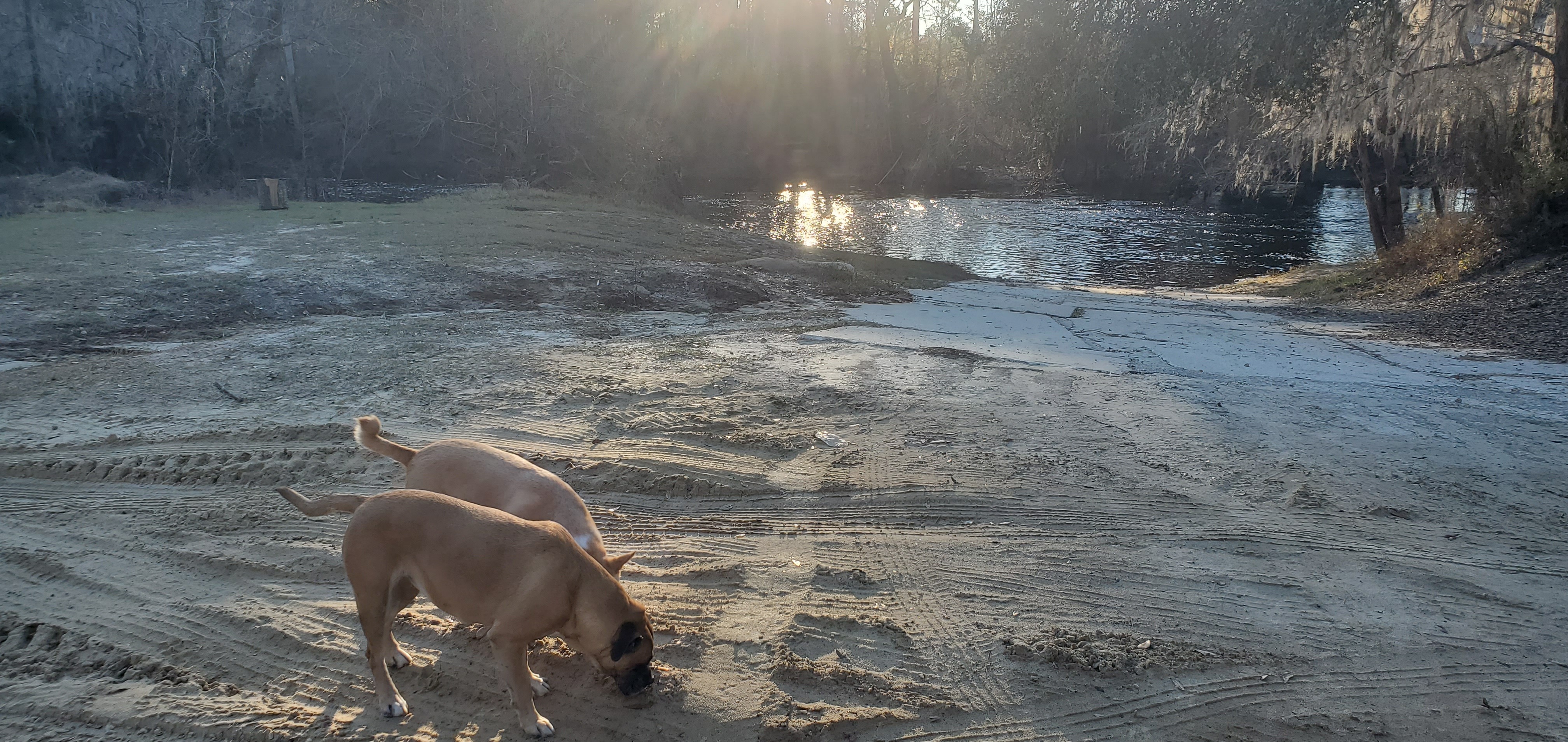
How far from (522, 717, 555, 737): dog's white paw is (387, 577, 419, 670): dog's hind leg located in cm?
69

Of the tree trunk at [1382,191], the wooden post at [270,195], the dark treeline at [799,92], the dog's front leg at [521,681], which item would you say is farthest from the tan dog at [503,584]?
the tree trunk at [1382,191]

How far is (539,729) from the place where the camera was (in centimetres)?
349

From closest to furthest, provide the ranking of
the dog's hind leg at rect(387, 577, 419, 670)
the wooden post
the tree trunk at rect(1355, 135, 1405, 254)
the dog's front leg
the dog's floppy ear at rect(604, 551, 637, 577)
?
the dog's front leg
the dog's hind leg at rect(387, 577, 419, 670)
the dog's floppy ear at rect(604, 551, 637, 577)
the tree trunk at rect(1355, 135, 1405, 254)
the wooden post

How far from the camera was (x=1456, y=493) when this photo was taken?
18.8ft

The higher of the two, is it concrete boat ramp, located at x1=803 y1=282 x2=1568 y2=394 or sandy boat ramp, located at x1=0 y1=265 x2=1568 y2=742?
concrete boat ramp, located at x1=803 y1=282 x2=1568 y2=394

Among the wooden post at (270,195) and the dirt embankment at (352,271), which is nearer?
the dirt embankment at (352,271)

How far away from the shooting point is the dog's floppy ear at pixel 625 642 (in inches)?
136

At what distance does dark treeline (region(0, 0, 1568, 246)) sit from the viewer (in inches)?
613

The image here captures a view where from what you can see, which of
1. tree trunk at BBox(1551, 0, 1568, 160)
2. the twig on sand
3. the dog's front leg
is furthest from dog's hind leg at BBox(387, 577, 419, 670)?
tree trunk at BBox(1551, 0, 1568, 160)

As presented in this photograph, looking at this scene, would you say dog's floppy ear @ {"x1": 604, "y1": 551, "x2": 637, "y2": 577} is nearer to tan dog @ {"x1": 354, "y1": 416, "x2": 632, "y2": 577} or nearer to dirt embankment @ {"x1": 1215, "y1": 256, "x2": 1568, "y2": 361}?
tan dog @ {"x1": 354, "y1": 416, "x2": 632, "y2": 577}

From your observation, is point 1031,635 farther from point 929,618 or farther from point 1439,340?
point 1439,340

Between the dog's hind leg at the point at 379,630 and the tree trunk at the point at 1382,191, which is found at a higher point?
the tree trunk at the point at 1382,191

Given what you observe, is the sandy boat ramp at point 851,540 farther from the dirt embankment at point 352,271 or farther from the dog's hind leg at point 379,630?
the dirt embankment at point 352,271

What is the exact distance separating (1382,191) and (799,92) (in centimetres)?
3519
